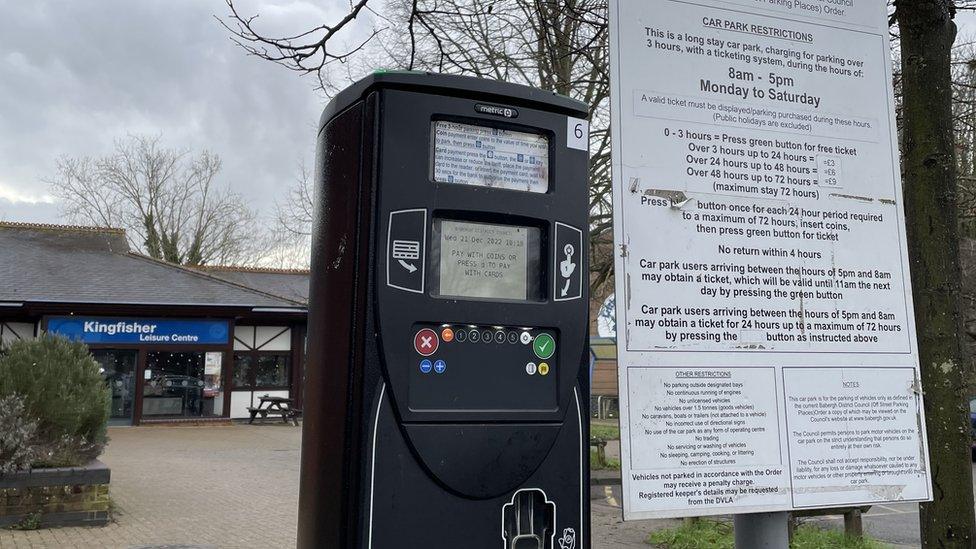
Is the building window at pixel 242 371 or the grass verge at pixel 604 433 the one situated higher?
the building window at pixel 242 371

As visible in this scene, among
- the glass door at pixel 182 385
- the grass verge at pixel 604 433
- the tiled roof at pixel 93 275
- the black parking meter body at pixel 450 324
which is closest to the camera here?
the black parking meter body at pixel 450 324

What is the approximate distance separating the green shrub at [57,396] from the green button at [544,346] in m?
7.74

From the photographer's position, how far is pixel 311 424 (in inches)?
85.4

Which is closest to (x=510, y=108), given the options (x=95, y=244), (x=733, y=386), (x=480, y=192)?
(x=480, y=192)

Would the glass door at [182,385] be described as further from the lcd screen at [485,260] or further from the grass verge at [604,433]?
the lcd screen at [485,260]

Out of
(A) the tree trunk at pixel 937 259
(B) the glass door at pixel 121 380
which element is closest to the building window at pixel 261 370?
(B) the glass door at pixel 121 380

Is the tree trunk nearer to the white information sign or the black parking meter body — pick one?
the white information sign

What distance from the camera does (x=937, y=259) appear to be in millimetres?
3133

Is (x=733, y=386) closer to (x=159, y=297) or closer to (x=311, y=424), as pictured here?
(x=311, y=424)

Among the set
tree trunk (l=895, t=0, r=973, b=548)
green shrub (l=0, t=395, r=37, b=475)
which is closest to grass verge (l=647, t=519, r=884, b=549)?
tree trunk (l=895, t=0, r=973, b=548)

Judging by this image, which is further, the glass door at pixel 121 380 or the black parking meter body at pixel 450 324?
the glass door at pixel 121 380

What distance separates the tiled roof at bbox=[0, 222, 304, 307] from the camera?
20.9m

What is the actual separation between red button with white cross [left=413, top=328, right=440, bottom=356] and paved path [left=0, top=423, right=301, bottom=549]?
660 centimetres

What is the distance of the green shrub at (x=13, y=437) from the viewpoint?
768 centimetres
